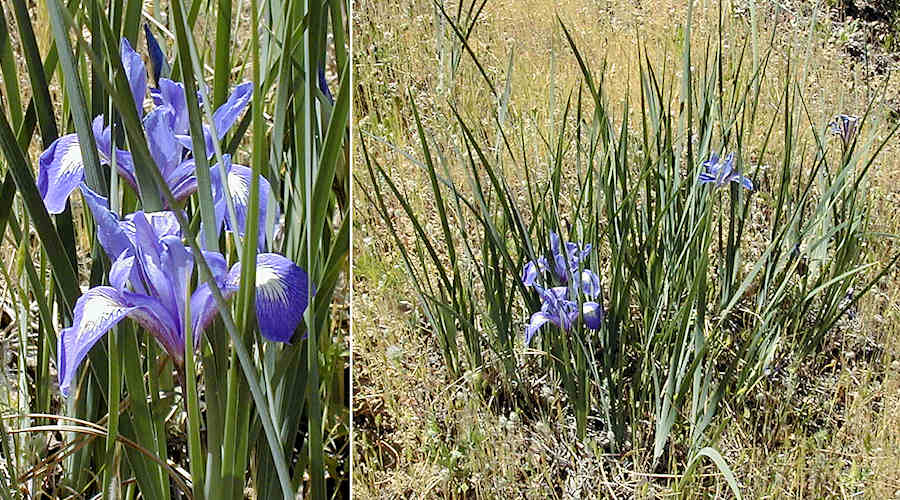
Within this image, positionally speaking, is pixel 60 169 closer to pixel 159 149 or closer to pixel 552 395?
pixel 159 149

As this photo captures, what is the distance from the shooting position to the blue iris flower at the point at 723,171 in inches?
31.7

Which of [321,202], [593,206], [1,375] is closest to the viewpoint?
[321,202]

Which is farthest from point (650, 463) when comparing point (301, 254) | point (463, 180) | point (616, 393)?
point (301, 254)

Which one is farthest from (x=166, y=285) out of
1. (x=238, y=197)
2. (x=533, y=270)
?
(x=533, y=270)

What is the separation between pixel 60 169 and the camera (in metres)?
0.62

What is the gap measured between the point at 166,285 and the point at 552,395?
1.51 feet

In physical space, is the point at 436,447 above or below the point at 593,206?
below

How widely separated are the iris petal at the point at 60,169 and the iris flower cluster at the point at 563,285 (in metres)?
0.42

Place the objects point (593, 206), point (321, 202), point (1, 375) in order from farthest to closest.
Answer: point (1, 375)
point (593, 206)
point (321, 202)

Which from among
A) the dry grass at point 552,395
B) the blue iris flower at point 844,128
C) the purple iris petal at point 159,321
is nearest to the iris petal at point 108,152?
the purple iris petal at point 159,321

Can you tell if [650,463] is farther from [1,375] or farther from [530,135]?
[1,375]

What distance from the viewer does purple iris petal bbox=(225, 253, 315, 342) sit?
1.72 ft

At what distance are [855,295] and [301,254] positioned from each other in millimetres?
574

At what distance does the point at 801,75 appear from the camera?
834mm
